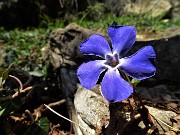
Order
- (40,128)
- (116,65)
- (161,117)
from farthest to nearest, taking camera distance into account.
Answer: (40,128)
(161,117)
(116,65)

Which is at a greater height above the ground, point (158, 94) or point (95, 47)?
point (95, 47)

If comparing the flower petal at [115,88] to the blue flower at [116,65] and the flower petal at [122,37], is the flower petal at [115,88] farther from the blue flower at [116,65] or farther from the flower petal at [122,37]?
the flower petal at [122,37]

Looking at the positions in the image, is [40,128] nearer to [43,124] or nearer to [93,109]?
[43,124]

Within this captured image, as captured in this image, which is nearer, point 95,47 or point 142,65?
point 142,65

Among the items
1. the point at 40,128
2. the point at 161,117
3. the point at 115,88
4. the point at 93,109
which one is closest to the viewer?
the point at 115,88

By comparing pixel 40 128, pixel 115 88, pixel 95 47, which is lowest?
pixel 40 128

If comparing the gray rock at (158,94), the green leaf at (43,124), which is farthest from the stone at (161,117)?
the green leaf at (43,124)

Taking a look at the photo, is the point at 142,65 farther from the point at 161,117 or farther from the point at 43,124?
the point at 43,124

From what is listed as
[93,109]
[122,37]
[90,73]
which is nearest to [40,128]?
[93,109]
